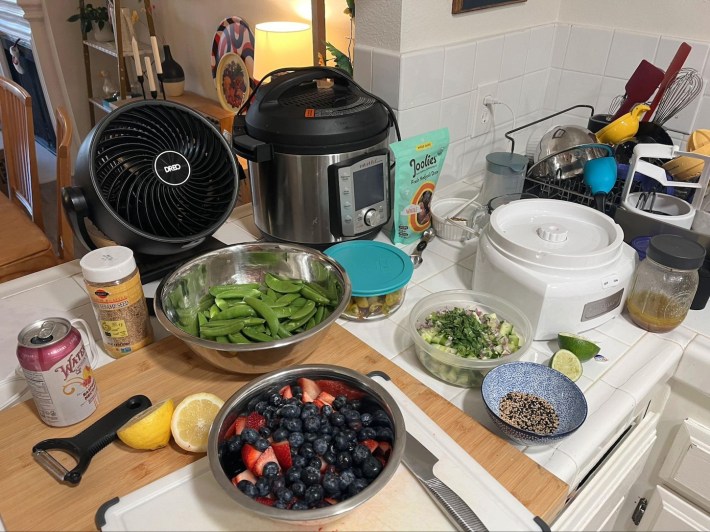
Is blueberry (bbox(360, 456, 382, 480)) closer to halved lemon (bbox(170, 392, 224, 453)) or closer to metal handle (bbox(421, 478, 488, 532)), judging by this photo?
metal handle (bbox(421, 478, 488, 532))

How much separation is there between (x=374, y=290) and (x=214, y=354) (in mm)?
269

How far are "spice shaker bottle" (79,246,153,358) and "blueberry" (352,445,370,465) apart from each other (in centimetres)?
38

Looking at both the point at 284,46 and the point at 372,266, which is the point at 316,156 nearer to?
the point at 372,266

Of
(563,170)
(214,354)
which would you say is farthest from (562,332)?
(214,354)

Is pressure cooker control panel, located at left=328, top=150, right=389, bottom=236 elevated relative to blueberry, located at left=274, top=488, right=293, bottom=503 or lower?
elevated

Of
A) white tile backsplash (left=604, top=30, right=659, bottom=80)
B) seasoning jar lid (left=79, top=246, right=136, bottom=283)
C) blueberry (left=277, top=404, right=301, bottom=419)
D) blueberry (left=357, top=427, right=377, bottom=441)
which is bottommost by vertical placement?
blueberry (left=357, top=427, right=377, bottom=441)

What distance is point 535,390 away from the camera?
707mm

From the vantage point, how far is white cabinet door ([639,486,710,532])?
949 millimetres

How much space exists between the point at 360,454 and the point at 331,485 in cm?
5

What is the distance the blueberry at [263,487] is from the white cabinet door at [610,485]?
377 millimetres

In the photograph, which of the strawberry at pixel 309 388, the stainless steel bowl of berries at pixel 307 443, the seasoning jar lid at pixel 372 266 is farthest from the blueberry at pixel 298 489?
the seasoning jar lid at pixel 372 266

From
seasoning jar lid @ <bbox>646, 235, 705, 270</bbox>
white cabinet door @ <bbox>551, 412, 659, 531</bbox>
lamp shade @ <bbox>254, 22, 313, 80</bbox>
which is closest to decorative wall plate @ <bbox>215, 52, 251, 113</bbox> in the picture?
lamp shade @ <bbox>254, 22, 313, 80</bbox>

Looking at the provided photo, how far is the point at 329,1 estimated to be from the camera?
182 centimetres

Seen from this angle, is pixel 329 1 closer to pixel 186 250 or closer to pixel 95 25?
pixel 186 250
